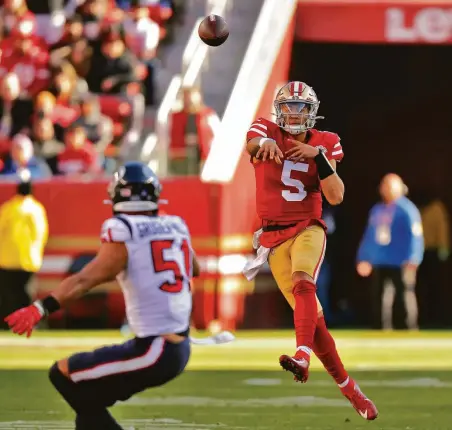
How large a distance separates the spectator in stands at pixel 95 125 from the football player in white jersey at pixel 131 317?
458 inches

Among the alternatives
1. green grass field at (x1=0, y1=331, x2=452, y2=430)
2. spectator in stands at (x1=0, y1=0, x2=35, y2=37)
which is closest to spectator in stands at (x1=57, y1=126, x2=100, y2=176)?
green grass field at (x1=0, y1=331, x2=452, y2=430)

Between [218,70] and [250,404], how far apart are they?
10.3 m

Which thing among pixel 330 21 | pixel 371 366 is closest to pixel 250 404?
pixel 371 366

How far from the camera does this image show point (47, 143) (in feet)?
62.3

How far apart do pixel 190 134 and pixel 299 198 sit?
29.1 ft

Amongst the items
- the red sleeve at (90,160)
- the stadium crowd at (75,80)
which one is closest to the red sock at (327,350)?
the stadium crowd at (75,80)

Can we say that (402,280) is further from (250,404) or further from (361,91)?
(250,404)

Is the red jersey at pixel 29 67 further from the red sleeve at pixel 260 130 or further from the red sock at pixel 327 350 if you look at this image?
the red sock at pixel 327 350

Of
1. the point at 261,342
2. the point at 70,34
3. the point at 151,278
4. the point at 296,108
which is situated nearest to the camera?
the point at 151,278

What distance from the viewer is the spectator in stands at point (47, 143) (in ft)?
62.0

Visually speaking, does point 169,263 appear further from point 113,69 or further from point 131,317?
point 113,69

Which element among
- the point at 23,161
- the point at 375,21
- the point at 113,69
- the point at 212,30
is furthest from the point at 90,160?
the point at 212,30

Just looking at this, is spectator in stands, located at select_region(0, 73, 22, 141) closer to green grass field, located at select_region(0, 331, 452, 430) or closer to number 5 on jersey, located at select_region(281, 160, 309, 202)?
green grass field, located at select_region(0, 331, 452, 430)

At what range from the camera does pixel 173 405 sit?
10.8 metres
